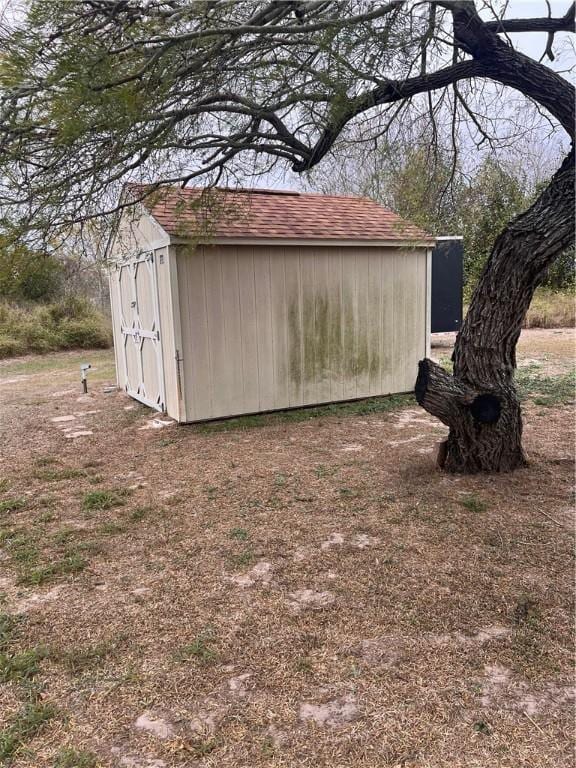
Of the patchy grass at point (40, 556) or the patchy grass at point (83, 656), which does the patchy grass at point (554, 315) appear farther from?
the patchy grass at point (83, 656)

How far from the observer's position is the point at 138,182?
3990mm

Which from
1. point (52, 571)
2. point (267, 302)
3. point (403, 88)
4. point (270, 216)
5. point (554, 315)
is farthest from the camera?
point (554, 315)

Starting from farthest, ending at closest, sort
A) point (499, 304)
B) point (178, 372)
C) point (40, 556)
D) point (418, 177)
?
point (178, 372)
point (418, 177)
point (499, 304)
point (40, 556)

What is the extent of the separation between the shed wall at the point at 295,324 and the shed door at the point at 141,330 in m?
0.63

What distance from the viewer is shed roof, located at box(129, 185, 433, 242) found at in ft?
16.0

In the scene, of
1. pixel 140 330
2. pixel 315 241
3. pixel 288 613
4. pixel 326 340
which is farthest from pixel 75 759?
pixel 140 330

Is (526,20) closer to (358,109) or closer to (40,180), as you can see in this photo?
(358,109)

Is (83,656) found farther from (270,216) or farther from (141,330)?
(270,216)

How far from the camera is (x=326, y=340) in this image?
6.75m

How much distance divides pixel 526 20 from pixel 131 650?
13.2 feet

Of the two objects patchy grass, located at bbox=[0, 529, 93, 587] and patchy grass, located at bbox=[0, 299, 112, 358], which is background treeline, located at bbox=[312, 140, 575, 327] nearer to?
patchy grass, located at bbox=[0, 529, 93, 587]

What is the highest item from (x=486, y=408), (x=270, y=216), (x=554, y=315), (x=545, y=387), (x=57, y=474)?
(x=270, y=216)

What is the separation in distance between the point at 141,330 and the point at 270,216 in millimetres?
2182

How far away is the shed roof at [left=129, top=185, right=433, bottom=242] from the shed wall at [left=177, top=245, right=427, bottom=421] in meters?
0.20
